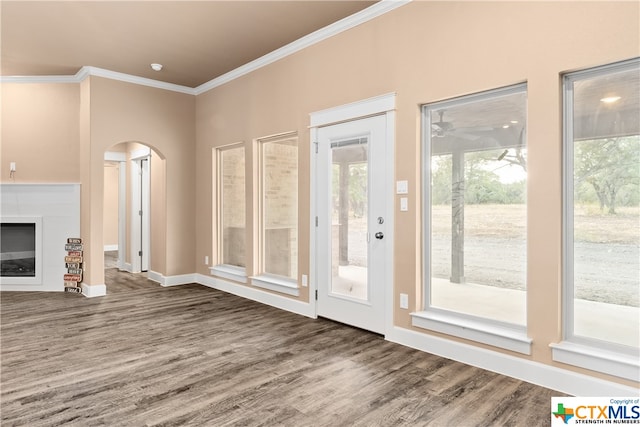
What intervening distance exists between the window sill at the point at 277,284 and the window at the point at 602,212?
2.56 meters

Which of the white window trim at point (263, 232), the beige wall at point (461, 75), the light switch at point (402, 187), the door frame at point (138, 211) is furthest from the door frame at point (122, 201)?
the light switch at point (402, 187)

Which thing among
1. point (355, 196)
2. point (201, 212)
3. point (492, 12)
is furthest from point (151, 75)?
point (492, 12)

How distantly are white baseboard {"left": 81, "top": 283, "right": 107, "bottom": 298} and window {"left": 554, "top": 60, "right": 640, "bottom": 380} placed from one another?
5.10 meters

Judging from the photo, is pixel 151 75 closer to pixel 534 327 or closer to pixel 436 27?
pixel 436 27

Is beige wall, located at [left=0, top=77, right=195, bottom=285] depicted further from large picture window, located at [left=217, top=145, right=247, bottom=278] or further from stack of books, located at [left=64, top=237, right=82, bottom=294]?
large picture window, located at [left=217, top=145, right=247, bottom=278]

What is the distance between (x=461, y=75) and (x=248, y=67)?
113 inches

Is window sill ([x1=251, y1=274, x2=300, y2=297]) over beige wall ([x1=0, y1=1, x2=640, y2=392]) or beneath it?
beneath

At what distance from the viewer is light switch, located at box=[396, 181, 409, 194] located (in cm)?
329

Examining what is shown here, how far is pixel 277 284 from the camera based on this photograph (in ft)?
14.8

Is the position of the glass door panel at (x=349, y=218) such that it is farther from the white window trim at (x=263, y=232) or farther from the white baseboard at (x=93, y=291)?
the white baseboard at (x=93, y=291)

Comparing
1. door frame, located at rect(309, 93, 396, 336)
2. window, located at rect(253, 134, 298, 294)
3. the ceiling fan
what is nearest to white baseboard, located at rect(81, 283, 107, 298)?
window, located at rect(253, 134, 298, 294)

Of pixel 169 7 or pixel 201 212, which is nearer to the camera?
pixel 169 7

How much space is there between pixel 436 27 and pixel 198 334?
327cm

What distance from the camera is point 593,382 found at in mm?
2348
